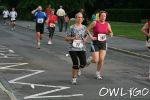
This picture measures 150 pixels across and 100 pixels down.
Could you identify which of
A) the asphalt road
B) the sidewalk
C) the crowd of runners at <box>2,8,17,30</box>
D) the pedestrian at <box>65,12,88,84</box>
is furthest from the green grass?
the pedestrian at <box>65,12,88,84</box>

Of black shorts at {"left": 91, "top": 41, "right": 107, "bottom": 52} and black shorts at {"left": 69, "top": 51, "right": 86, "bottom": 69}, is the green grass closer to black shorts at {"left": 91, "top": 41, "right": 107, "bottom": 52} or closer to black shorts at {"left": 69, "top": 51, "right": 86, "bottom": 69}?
black shorts at {"left": 91, "top": 41, "right": 107, "bottom": 52}

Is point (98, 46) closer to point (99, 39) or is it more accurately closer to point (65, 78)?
point (99, 39)

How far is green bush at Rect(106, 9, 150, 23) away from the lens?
184 feet

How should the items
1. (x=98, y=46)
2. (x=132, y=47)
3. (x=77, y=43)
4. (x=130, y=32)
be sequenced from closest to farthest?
(x=77, y=43) → (x=98, y=46) → (x=132, y=47) → (x=130, y=32)

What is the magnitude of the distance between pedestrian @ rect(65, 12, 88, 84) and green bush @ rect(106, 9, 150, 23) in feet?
143

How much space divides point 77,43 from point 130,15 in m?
44.8

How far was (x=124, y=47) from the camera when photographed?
23.3 metres

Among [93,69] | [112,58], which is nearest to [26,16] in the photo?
[112,58]

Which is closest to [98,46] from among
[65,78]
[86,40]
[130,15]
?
[86,40]

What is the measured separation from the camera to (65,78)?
1327 cm

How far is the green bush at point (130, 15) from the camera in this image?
56031mm

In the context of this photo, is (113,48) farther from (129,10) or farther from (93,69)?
(129,10)

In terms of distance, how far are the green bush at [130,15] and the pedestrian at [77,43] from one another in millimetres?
43565

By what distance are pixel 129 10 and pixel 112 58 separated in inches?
1512
